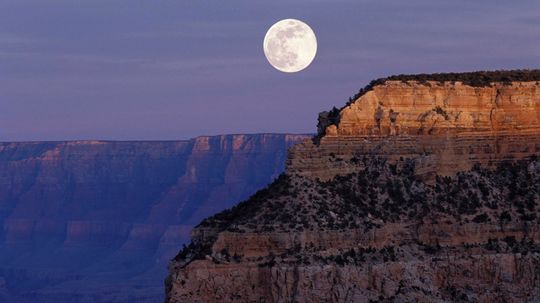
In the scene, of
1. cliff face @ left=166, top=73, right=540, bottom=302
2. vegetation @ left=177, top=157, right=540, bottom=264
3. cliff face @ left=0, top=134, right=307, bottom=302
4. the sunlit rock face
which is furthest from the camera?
cliff face @ left=0, top=134, right=307, bottom=302

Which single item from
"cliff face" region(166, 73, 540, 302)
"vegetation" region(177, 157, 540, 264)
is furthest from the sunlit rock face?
"vegetation" region(177, 157, 540, 264)

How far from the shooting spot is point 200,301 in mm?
72062

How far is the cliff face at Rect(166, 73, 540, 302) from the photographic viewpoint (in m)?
72.5

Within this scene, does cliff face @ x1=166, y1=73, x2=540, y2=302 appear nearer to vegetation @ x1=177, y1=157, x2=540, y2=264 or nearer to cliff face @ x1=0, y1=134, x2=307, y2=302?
vegetation @ x1=177, y1=157, x2=540, y2=264

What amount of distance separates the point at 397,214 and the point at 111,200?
116 metres

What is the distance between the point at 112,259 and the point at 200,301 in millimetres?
109872

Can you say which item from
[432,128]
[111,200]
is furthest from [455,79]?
[111,200]

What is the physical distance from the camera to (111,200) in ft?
626

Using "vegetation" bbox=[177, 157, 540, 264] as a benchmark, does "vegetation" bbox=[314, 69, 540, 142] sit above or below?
above

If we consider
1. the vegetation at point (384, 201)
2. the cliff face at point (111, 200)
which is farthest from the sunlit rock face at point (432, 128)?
the cliff face at point (111, 200)

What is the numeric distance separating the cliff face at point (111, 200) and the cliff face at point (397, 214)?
87.2m

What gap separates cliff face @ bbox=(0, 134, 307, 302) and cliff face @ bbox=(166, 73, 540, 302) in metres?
87.2

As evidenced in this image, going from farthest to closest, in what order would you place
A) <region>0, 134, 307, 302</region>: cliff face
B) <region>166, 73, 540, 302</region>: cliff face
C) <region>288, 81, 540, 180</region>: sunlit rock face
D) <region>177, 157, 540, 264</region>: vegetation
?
<region>0, 134, 307, 302</region>: cliff face < <region>288, 81, 540, 180</region>: sunlit rock face < <region>177, 157, 540, 264</region>: vegetation < <region>166, 73, 540, 302</region>: cliff face

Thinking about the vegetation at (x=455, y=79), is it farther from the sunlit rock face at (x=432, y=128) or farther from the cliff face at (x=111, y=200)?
the cliff face at (x=111, y=200)
